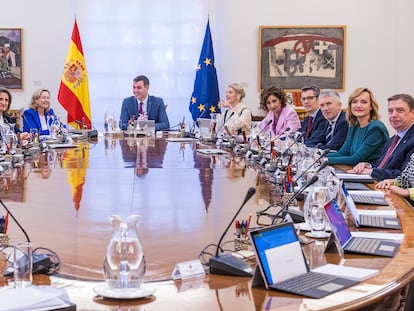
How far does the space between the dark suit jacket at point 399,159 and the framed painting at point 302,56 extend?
4.59 meters

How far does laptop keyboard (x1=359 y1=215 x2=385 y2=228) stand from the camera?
7.59 feet

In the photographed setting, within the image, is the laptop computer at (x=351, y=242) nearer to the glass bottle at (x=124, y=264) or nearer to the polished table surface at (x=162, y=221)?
the polished table surface at (x=162, y=221)

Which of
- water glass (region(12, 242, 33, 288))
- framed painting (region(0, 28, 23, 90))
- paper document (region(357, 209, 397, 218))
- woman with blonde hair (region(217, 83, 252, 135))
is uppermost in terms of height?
framed painting (region(0, 28, 23, 90))

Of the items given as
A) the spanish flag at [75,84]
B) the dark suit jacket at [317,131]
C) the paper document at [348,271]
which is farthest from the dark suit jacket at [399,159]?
the spanish flag at [75,84]

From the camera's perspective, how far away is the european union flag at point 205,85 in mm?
8320

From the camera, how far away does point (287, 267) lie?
1.63 meters

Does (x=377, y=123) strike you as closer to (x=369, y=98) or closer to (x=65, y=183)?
(x=369, y=98)

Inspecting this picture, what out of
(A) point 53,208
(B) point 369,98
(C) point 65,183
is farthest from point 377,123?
(A) point 53,208

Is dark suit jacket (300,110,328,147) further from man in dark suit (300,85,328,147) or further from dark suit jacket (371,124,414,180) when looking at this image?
dark suit jacket (371,124,414,180)

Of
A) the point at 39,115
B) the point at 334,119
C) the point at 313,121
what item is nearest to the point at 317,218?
the point at 334,119

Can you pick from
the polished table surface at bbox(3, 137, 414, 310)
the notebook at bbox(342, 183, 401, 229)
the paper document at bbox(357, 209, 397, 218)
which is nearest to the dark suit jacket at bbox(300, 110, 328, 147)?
the polished table surface at bbox(3, 137, 414, 310)

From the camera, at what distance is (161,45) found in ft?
28.1

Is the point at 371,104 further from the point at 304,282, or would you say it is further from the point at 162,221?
the point at 304,282

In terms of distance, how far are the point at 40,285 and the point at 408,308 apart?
144cm
